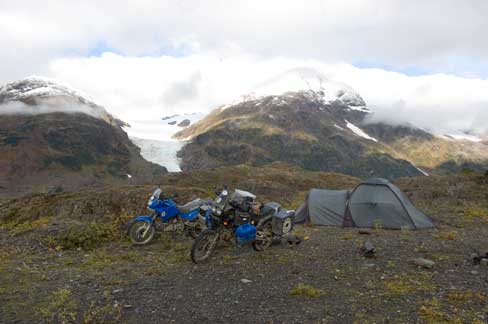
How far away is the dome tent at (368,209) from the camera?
60.4 ft

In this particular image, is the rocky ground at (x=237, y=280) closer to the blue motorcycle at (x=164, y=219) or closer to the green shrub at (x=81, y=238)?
the green shrub at (x=81, y=238)

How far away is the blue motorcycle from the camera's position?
1406 centimetres

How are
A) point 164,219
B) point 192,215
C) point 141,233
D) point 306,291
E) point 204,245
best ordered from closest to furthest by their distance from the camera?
point 306,291, point 204,245, point 192,215, point 164,219, point 141,233

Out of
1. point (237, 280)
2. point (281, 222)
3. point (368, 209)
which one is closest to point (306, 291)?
point (237, 280)

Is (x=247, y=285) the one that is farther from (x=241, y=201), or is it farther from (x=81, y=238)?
(x=81, y=238)

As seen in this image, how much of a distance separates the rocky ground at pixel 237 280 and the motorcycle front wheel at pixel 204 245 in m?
0.28

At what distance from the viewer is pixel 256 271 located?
11.0m

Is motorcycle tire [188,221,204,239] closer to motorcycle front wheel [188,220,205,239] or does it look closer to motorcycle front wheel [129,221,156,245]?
motorcycle front wheel [188,220,205,239]

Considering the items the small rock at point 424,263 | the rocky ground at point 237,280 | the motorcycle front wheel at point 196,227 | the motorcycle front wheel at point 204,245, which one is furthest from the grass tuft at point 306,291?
the motorcycle front wheel at point 196,227

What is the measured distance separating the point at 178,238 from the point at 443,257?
30.5 feet

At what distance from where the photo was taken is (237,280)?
33.8ft

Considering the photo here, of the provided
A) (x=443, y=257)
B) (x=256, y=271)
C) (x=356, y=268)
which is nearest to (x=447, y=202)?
(x=443, y=257)

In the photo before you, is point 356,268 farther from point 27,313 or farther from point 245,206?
point 27,313

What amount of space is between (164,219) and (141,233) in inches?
41.9
